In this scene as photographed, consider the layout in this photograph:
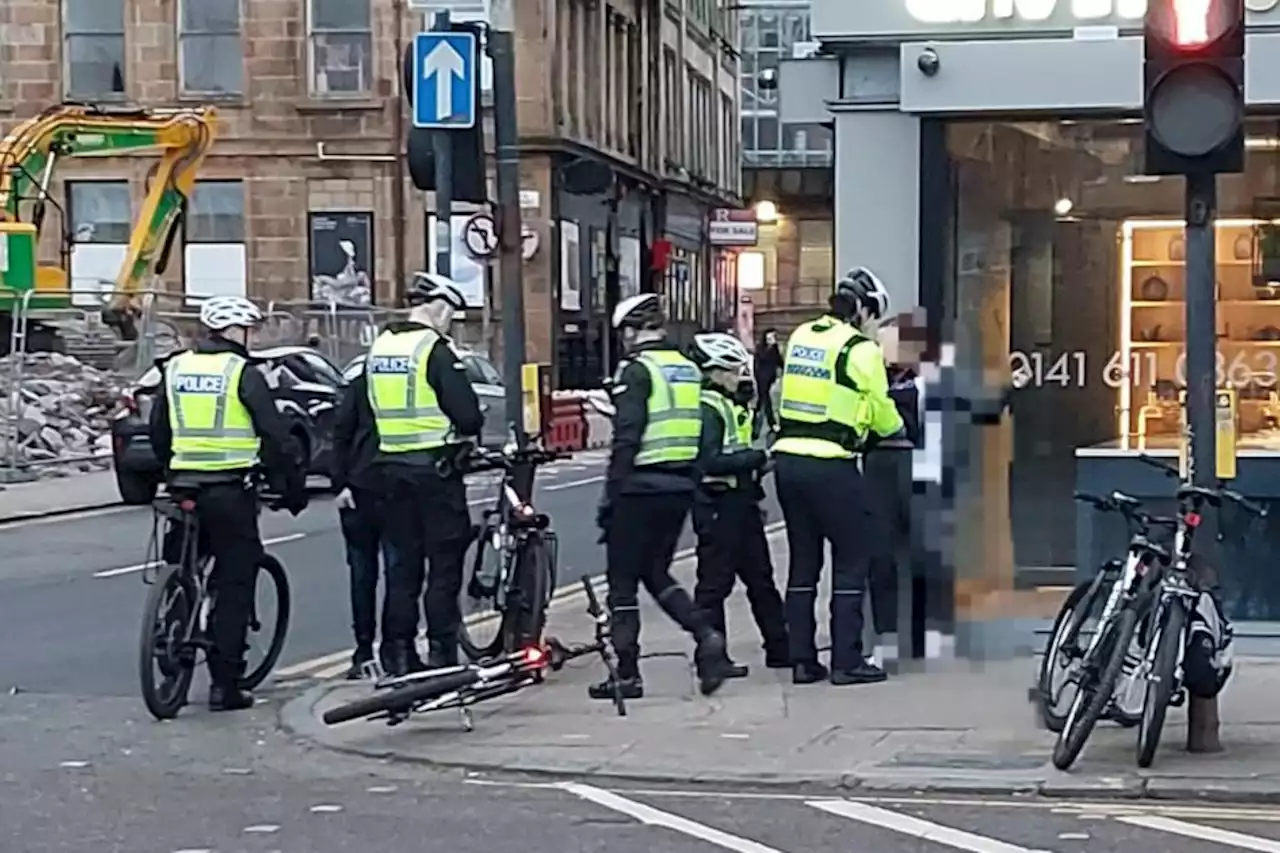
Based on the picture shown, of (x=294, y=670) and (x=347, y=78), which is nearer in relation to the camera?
(x=294, y=670)

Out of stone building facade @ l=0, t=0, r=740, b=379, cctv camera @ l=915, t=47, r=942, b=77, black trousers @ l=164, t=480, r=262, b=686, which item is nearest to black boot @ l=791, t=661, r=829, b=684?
black trousers @ l=164, t=480, r=262, b=686

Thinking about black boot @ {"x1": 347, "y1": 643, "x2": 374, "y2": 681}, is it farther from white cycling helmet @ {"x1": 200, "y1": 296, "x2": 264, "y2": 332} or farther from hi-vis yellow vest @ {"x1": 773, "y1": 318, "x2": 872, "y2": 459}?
hi-vis yellow vest @ {"x1": 773, "y1": 318, "x2": 872, "y2": 459}

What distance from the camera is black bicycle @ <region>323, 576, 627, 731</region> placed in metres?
9.92

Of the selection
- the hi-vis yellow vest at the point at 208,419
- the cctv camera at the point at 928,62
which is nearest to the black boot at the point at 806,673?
the hi-vis yellow vest at the point at 208,419

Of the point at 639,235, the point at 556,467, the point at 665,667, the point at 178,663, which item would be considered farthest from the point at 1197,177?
the point at 639,235

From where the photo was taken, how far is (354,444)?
1116 cm

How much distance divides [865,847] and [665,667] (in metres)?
4.35

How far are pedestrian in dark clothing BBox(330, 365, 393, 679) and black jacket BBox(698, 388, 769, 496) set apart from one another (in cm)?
151

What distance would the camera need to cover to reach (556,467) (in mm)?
31891

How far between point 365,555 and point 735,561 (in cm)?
180

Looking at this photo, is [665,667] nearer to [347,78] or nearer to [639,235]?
[347,78]

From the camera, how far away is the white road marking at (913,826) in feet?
25.7

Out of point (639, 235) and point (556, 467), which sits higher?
point (639, 235)

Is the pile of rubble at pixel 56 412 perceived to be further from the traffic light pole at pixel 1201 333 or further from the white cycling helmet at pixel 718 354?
the traffic light pole at pixel 1201 333
